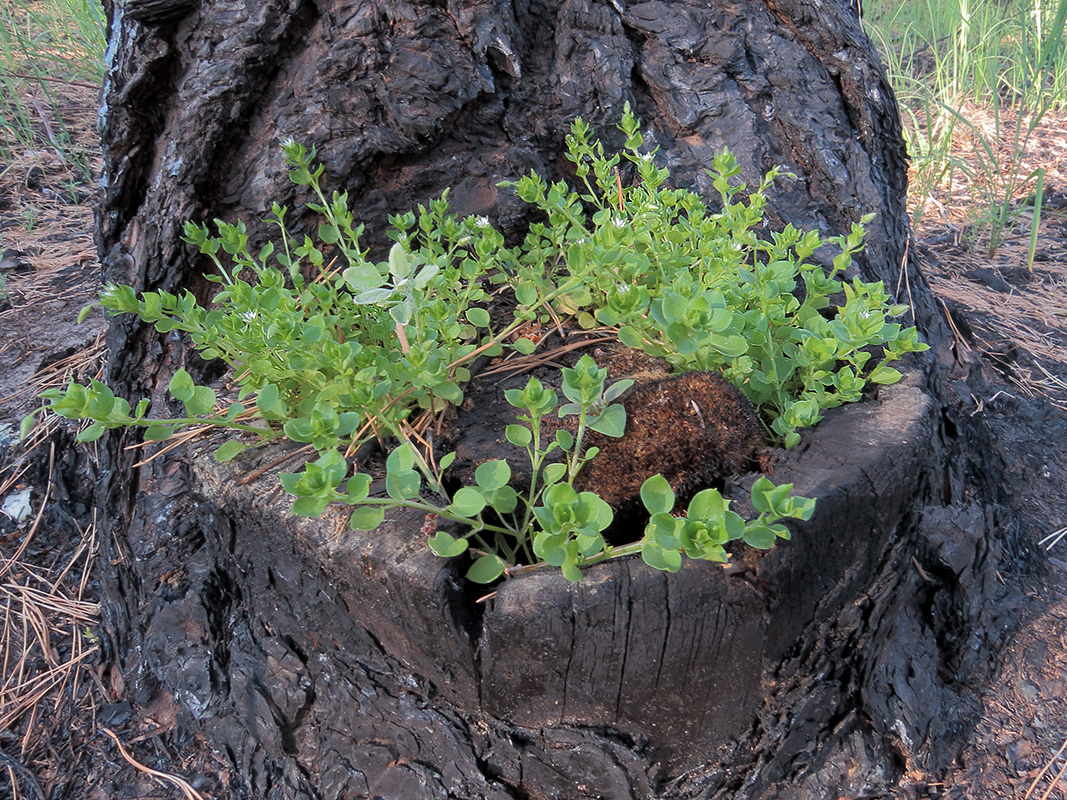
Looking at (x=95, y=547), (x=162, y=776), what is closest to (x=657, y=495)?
(x=162, y=776)

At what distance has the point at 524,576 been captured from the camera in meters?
1.22

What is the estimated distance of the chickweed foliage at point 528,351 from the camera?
112cm

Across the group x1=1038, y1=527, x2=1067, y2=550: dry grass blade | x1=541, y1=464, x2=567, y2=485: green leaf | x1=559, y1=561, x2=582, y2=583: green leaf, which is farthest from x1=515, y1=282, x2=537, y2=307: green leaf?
x1=1038, y1=527, x2=1067, y2=550: dry grass blade

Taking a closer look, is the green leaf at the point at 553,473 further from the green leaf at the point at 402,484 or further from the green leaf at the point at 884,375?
the green leaf at the point at 884,375

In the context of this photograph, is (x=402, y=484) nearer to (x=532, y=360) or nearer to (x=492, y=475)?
(x=492, y=475)

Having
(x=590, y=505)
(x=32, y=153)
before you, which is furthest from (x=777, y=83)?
(x=32, y=153)

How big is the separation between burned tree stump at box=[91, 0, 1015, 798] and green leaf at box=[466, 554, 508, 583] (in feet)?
0.13

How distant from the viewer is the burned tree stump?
1.28 meters

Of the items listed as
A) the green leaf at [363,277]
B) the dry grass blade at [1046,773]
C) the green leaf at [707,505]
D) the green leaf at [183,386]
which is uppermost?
the green leaf at [363,277]

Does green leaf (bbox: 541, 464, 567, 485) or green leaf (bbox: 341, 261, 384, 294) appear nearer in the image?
green leaf (bbox: 541, 464, 567, 485)

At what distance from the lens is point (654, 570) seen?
1180 millimetres

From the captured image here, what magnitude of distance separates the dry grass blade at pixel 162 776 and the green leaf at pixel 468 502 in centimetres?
112

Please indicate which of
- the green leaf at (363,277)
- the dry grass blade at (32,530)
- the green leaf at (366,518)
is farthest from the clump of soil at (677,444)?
the dry grass blade at (32,530)

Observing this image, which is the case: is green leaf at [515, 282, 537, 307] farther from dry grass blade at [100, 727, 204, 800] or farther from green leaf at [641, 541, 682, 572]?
dry grass blade at [100, 727, 204, 800]
